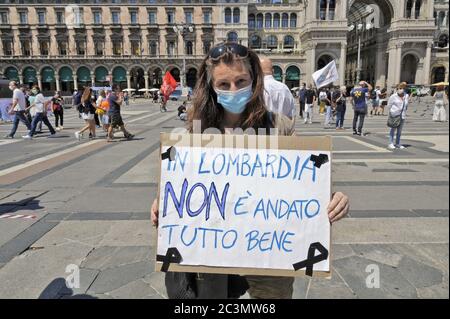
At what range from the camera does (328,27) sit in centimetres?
5909

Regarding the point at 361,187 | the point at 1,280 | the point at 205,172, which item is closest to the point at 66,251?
the point at 1,280

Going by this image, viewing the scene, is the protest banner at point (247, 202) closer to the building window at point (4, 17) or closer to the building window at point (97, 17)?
the building window at point (97, 17)

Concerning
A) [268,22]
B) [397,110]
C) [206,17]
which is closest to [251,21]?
[268,22]

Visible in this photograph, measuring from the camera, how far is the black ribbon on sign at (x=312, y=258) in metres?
1.69

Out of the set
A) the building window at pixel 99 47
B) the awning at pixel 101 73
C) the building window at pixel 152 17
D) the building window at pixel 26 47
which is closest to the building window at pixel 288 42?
the building window at pixel 152 17

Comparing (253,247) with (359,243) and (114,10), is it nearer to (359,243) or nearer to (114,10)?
(359,243)

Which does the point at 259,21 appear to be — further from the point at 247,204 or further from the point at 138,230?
the point at 247,204

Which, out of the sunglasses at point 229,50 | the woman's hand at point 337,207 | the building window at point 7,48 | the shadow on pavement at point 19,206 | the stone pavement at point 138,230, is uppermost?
the building window at point 7,48

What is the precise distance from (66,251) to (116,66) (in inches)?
2716

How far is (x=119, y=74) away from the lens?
67375 mm

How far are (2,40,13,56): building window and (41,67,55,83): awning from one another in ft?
23.4

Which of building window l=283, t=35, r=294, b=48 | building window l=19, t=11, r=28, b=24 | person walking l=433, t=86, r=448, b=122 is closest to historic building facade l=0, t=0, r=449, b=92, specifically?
building window l=19, t=11, r=28, b=24

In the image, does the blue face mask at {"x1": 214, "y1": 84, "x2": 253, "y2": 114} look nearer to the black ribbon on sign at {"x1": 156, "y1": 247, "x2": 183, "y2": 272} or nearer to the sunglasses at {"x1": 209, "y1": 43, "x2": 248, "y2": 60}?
the sunglasses at {"x1": 209, "y1": 43, "x2": 248, "y2": 60}

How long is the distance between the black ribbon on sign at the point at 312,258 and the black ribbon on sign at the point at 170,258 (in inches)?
21.5
